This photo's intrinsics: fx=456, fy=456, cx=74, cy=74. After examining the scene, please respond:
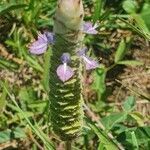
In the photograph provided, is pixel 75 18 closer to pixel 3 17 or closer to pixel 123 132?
pixel 123 132

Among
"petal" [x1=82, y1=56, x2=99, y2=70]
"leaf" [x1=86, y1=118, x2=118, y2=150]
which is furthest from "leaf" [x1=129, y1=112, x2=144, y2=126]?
"petal" [x1=82, y1=56, x2=99, y2=70]

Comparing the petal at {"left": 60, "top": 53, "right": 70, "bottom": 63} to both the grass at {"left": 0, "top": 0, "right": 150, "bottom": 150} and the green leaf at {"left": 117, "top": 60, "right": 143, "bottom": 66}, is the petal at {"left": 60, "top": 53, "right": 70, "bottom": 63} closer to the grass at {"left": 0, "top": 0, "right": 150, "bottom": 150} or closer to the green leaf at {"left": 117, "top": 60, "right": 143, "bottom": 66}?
the grass at {"left": 0, "top": 0, "right": 150, "bottom": 150}

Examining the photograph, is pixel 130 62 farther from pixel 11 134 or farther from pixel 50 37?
pixel 50 37

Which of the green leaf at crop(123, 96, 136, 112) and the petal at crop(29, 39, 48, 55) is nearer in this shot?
the petal at crop(29, 39, 48, 55)

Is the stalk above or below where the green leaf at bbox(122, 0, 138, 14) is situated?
above

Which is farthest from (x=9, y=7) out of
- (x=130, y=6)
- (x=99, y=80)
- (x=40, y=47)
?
(x=40, y=47)
